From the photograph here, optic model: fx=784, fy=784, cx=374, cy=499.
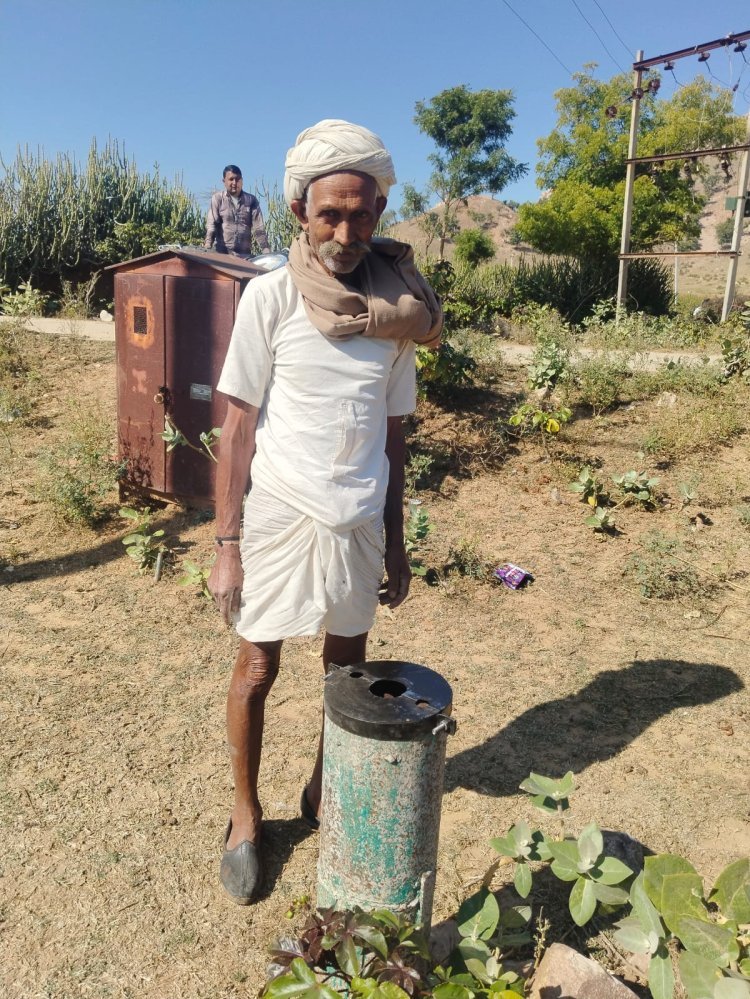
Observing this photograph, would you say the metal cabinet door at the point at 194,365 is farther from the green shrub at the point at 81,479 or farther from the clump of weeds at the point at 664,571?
the clump of weeds at the point at 664,571

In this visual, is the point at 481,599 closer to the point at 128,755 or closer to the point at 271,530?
the point at 128,755

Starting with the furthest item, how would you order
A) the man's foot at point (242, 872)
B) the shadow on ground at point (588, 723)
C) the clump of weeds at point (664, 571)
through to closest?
1. the clump of weeds at point (664, 571)
2. the shadow on ground at point (588, 723)
3. the man's foot at point (242, 872)

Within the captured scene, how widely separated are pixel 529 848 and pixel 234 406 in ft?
4.28

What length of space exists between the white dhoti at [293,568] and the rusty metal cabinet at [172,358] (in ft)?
8.98

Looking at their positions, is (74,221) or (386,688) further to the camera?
(74,221)

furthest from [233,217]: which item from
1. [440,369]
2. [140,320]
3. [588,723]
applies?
[588,723]

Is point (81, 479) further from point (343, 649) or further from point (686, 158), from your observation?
point (686, 158)

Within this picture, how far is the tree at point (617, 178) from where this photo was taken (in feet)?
66.2

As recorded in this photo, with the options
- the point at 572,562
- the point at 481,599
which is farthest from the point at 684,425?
the point at 481,599

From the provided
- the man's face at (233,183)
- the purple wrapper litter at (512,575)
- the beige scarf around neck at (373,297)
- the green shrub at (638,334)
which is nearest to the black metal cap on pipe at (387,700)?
the beige scarf around neck at (373,297)

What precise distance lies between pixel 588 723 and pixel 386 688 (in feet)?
4.97

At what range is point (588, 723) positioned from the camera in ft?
10.2

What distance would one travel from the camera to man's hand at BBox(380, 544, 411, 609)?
90.4 inches

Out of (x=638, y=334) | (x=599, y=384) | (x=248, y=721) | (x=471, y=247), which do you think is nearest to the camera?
(x=248, y=721)
